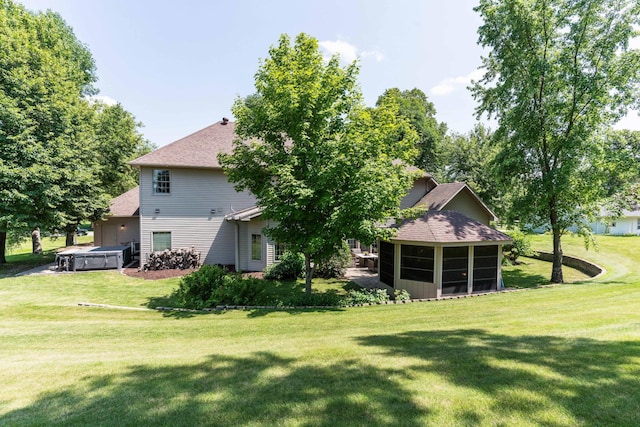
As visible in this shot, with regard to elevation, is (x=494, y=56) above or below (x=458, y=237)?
above

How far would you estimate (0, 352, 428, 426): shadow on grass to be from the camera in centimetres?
304

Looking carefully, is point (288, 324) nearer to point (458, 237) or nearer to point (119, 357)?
point (119, 357)

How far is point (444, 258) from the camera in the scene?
1179cm

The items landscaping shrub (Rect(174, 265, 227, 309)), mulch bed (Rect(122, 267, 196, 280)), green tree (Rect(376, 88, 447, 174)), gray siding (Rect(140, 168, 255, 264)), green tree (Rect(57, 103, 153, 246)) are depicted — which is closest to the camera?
landscaping shrub (Rect(174, 265, 227, 309))

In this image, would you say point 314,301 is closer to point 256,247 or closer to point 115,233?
point 256,247

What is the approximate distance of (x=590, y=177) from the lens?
13266 mm

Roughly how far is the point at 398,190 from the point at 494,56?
1042 cm

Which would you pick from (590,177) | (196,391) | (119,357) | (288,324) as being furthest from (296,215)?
(590,177)

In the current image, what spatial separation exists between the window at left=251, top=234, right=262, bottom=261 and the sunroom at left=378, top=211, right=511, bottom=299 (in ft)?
23.8

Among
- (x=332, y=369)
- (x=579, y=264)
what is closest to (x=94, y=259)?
(x=332, y=369)

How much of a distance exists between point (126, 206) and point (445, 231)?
20612mm

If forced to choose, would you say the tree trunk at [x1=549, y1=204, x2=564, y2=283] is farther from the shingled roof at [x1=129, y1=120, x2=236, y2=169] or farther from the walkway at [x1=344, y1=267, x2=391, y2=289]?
the shingled roof at [x1=129, y1=120, x2=236, y2=169]

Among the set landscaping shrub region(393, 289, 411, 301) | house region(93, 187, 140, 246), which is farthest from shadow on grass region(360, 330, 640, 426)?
house region(93, 187, 140, 246)

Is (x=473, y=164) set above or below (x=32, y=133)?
above
